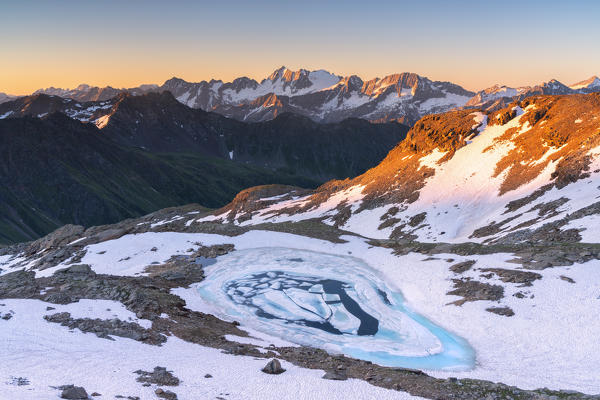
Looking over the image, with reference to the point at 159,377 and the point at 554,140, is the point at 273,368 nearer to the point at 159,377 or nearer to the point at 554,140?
the point at 159,377

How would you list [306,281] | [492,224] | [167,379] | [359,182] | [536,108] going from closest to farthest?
[167,379]
[306,281]
[492,224]
[536,108]
[359,182]

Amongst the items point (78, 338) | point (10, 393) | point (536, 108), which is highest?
point (536, 108)

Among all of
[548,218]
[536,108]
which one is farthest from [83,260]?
[536,108]

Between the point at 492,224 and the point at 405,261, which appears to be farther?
the point at 492,224

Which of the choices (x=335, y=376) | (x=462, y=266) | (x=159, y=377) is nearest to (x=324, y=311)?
(x=462, y=266)

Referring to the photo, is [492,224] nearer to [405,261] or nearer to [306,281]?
[405,261]

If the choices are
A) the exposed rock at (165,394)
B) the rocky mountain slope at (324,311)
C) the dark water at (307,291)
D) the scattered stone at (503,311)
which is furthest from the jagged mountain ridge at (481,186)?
the exposed rock at (165,394)
